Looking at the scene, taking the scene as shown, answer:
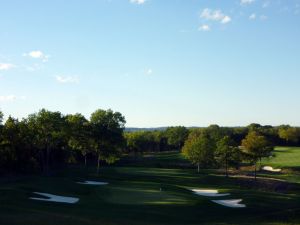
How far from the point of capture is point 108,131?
2852 inches

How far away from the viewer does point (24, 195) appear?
106ft

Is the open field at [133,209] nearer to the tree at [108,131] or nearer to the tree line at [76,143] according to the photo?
the tree line at [76,143]

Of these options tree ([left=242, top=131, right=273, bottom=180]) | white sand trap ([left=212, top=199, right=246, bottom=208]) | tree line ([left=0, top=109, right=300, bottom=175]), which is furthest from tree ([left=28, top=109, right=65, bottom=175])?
white sand trap ([left=212, top=199, right=246, bottom=208])

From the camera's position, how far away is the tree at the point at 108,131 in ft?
237

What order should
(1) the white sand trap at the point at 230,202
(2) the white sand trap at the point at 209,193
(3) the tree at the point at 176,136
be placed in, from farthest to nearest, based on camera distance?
(3) the tree at the point at 176,136 < (2) the white sand trap at the point at 209,193 < (1) the white sand trap at the point at 230,202

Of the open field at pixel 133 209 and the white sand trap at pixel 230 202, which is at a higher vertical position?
the open field at pixel 133 209

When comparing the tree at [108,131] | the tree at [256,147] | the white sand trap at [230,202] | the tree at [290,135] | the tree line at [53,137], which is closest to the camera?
the white sand trap at [230,202]

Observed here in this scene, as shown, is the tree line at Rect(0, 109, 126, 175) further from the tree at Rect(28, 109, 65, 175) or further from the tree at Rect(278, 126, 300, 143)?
the tree at Rect(278, 126, 300, 143)

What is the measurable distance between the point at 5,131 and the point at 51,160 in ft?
86.6

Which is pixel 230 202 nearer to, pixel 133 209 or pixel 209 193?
pixel 209 193

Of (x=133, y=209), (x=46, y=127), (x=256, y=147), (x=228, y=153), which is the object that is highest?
(x=46, y=127)

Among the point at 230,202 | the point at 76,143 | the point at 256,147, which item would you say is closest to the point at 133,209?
the point at 230,202

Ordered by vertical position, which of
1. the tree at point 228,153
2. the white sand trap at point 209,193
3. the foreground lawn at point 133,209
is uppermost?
the tree at point 228,153

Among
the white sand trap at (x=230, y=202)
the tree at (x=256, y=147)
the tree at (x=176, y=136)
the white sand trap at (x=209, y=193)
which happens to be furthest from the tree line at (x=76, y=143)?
the tree at (x=176, y=136)
